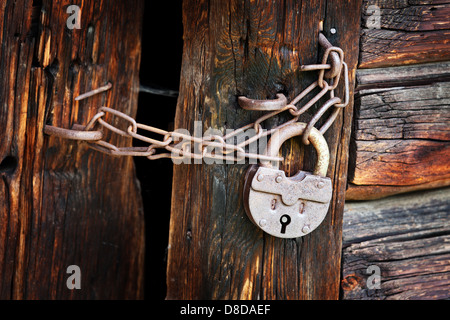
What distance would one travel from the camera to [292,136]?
121cm

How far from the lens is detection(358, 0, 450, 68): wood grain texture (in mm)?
1254

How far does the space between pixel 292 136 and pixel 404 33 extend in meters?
0.41

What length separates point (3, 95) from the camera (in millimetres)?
1223

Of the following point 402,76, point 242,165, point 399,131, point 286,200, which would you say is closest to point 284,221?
point 286,200

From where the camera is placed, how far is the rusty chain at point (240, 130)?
1138mm

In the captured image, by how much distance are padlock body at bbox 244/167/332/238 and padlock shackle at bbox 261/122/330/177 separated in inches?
1.6

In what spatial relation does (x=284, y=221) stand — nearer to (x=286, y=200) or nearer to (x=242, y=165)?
(x=286, y=200)

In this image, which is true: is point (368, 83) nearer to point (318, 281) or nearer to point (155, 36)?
point (318, 281)

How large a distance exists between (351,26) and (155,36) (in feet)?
2.12

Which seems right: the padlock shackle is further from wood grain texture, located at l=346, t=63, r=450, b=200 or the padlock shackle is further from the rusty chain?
wood grain texture, located at l=346, t=63, r=450, b=200

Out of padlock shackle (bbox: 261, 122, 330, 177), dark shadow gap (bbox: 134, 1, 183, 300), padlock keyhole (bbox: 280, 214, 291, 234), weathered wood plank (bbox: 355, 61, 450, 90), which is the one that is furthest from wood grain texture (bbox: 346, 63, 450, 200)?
dark shadow gap (bbox: 134, 1, 183, 300)

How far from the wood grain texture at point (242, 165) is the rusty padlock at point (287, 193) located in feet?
0.15

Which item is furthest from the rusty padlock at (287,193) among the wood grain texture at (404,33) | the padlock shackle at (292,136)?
the wood grain texture at (404,33)

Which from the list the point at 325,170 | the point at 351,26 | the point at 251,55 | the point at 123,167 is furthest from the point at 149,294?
the point at 351,26
